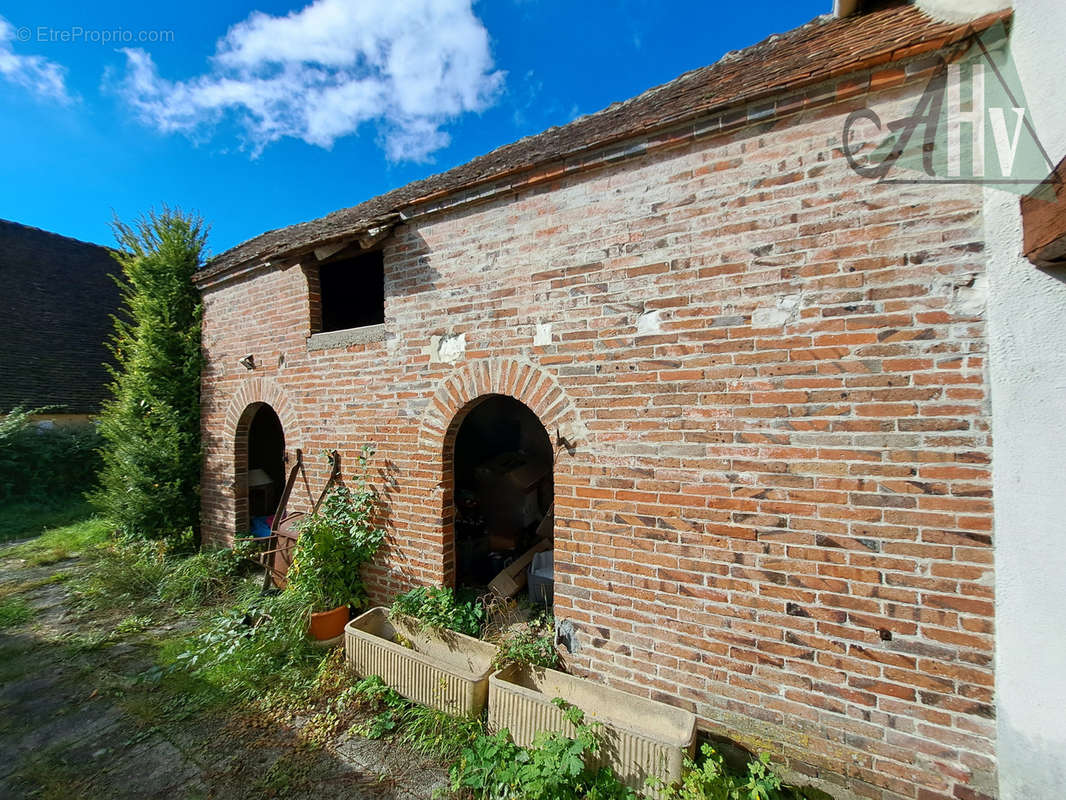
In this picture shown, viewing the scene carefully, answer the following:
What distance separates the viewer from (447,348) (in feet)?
13.5

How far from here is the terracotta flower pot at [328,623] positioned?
4.24m

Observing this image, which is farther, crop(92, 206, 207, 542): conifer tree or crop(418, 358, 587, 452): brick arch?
crop(92, 206, 207, 542): conifer tree

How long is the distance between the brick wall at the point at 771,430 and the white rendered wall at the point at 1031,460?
0.26 ft

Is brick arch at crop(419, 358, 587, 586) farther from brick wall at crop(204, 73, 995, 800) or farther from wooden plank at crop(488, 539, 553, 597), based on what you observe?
wooden plank at crop(488, 539, 553, 597)

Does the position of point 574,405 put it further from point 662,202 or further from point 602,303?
point 662,202

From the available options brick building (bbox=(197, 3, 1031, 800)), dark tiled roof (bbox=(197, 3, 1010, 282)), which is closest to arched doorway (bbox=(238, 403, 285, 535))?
dark tiled roof (bbox=(197, 3, 1010, 282))

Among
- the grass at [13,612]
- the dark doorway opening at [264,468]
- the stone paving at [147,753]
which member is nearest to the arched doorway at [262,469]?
the dark doorway opening at [264,468]

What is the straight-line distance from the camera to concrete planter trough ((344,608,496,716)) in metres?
3.24

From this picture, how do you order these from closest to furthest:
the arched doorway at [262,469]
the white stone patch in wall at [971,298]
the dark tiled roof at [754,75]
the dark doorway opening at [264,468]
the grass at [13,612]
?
the white stone patch in wall at [971,298]
the dark tiled roof at [754,75]
the grass at [13,612]
the arched doorway at [262,469]
the dark doorway opening at [264,468]

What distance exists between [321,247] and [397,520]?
10.1 ft

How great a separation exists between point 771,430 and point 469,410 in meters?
2.55

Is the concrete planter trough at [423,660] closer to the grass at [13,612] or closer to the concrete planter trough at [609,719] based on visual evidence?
the concrete planter trough at [609,719]

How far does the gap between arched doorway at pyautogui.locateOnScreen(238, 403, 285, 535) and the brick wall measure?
4642mm

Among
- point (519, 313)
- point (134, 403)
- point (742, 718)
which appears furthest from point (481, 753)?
point (134, 403)
